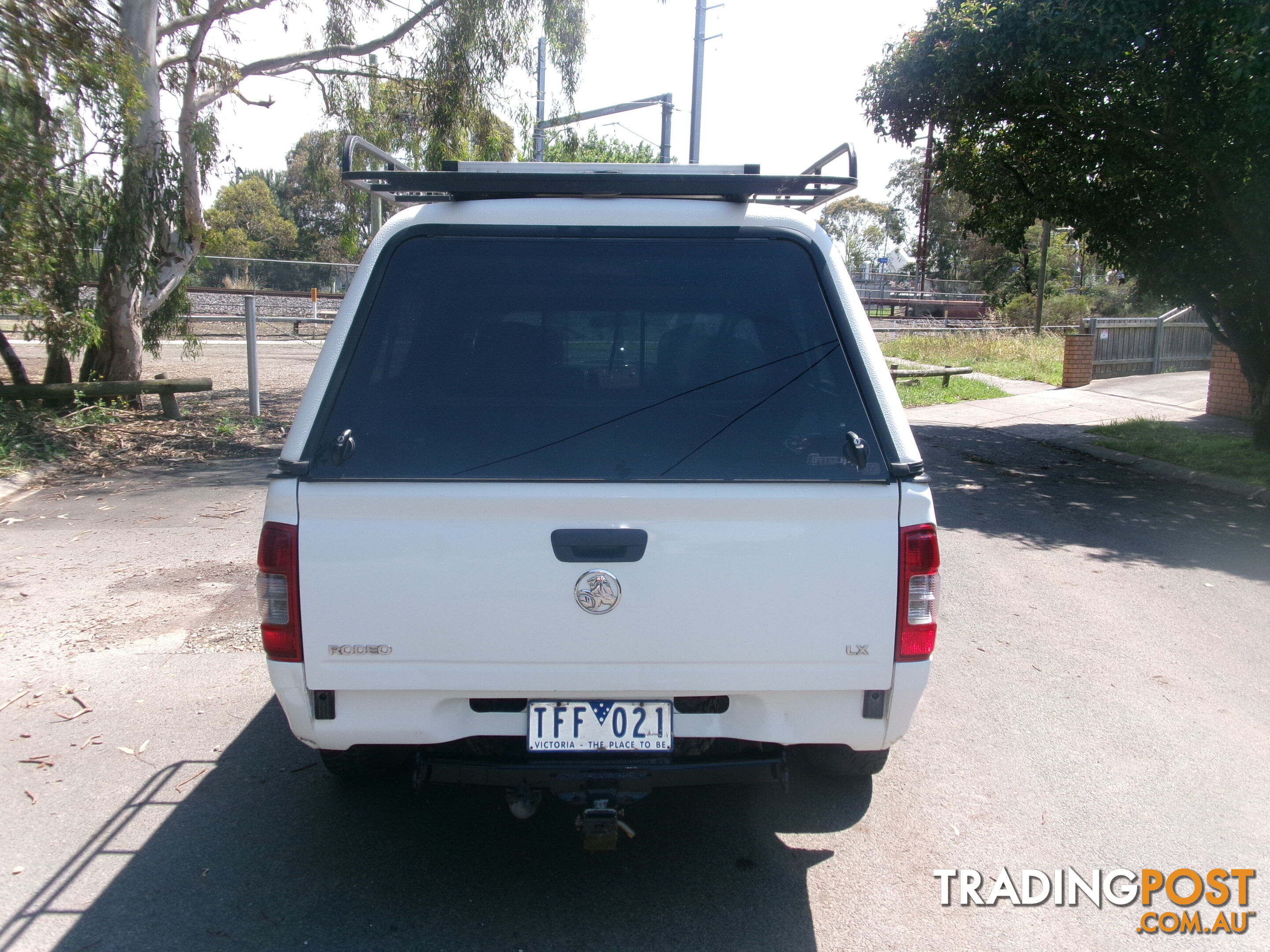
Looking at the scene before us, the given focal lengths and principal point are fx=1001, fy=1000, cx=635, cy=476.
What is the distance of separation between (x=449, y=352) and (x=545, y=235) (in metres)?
0.48

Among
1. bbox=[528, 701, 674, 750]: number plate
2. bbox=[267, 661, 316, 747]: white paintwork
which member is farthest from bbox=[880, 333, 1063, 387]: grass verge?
bbox=[267, 661, 316, 747]: white paintwork

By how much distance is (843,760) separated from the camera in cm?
366

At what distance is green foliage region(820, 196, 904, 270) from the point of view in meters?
80.3

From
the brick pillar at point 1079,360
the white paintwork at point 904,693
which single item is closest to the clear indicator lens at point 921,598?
the white paintwork at point 904,693

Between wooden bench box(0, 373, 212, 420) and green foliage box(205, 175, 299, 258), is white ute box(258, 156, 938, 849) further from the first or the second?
green foliage box(205, 175, 299, 258)

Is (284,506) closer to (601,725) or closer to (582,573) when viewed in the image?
(582,573)

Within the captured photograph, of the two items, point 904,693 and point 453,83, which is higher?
point 453,83

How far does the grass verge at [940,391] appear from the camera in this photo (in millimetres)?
18500

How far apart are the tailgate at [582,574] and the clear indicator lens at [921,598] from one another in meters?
0.07

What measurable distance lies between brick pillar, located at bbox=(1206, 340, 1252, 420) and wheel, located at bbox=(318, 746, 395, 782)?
14.7 meters

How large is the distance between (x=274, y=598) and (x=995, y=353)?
27650 mm

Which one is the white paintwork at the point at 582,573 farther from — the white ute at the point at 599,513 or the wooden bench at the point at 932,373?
the wooden bench at the point at 932,373

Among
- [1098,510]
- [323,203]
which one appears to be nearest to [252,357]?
[1098,510]

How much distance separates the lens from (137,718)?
4512mm
